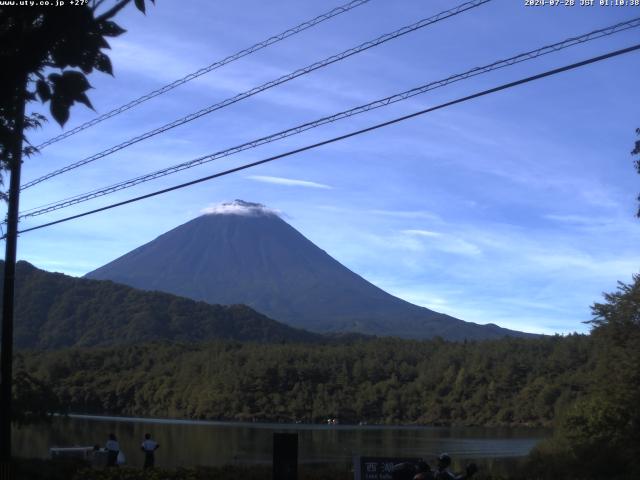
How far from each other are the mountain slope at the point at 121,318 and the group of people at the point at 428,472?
15224 cm

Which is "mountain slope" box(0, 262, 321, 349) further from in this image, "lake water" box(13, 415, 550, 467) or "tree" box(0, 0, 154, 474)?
"tree" box(0, 0, 154, 474)

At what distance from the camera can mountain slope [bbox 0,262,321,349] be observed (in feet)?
530

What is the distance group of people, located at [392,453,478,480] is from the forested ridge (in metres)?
77.4

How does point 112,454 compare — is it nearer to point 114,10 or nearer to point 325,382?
point 114,10

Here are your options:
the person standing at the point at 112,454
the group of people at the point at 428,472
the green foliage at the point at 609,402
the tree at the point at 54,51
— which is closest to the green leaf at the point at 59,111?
the tree at the point at 54,51

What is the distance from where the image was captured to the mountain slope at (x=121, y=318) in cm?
16150

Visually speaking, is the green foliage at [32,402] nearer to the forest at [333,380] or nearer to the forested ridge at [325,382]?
the forest at [333,380]

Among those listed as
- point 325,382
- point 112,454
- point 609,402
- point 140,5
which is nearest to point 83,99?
point 140,5

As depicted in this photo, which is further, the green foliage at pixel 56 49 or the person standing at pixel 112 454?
the person standing at pixel 112 454

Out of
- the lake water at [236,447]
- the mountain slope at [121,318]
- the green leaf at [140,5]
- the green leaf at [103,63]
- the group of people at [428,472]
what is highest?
the mountain slope at [121,318]

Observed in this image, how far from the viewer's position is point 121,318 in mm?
169750

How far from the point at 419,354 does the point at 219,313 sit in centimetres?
6740


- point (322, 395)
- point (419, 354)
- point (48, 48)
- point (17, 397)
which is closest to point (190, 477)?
point (17, 397)

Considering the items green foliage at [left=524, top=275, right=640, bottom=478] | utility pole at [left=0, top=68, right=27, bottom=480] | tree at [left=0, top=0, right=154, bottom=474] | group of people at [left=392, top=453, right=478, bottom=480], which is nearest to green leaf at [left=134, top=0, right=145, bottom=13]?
tree at [left=0, top=0, right=154, bottom=474]
